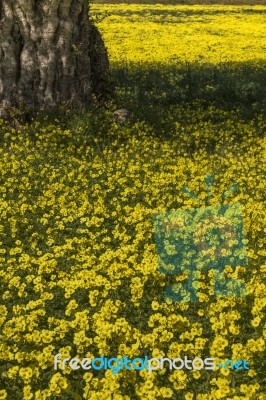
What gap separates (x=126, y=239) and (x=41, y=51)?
6247 mm

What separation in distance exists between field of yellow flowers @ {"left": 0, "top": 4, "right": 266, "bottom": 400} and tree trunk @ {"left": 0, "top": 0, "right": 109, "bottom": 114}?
66 centimetres

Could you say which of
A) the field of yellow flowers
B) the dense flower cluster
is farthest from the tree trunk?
the dense flower cluster

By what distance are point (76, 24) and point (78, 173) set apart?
163 inches

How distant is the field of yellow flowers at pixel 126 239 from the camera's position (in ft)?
16.0

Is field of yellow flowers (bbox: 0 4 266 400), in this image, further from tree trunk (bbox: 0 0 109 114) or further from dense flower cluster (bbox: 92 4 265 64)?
dense flower cluster (bbox: 92 4 265 64)

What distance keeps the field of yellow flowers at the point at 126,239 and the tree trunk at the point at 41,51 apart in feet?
2.15

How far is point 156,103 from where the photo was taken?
13625 mm

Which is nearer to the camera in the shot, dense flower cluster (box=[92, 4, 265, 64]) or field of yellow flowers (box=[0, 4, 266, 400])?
field of yellow flowers (box=[0, 4, 266, 400])

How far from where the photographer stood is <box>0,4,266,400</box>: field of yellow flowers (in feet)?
16.0

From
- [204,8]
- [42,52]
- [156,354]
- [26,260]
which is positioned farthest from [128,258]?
[204,8]

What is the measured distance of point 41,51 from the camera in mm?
11703

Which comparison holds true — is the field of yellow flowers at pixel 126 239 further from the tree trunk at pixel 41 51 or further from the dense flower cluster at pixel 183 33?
the dense flower cluster at pixel 183 33

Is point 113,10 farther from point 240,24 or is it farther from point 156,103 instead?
point 156,103

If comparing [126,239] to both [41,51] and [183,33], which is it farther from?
[183,33]
